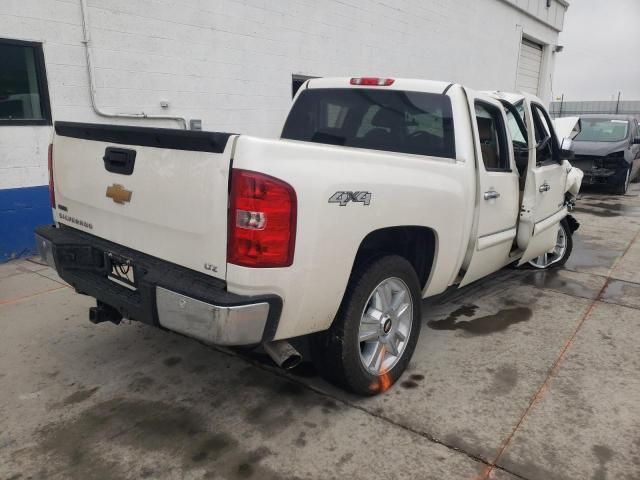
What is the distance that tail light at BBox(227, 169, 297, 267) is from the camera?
214cm

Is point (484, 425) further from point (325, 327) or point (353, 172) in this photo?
point (353, 172)

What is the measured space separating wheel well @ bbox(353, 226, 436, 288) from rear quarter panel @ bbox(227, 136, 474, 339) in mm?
134

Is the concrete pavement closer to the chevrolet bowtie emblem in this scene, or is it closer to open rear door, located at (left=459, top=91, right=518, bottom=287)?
open rear door, located at (left=459, top=91, right=518, bottom=287)

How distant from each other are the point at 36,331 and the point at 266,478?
2534 mm

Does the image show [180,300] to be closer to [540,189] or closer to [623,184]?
[540,189]

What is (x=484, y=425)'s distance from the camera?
9.02 ft

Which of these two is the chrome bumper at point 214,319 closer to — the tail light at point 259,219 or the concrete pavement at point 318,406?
the tail light at point 259,219

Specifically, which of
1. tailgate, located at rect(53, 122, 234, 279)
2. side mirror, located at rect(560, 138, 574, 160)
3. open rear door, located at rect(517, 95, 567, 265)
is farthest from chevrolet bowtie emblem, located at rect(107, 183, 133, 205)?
side mirror, located at rect(560, 138, 574, 160)

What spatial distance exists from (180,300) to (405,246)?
1.58 meters

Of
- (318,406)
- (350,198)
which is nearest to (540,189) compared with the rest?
(350,198)

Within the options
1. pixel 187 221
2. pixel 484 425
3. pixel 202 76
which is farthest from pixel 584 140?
pixel 187 221

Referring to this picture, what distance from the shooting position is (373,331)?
2.95 metres

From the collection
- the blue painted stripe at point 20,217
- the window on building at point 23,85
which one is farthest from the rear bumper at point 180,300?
the window on building at point 23,85

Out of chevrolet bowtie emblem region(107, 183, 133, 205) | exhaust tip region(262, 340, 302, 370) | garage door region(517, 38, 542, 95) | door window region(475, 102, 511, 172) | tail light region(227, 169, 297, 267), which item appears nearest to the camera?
tail light region(227, 169, 297, 267)
